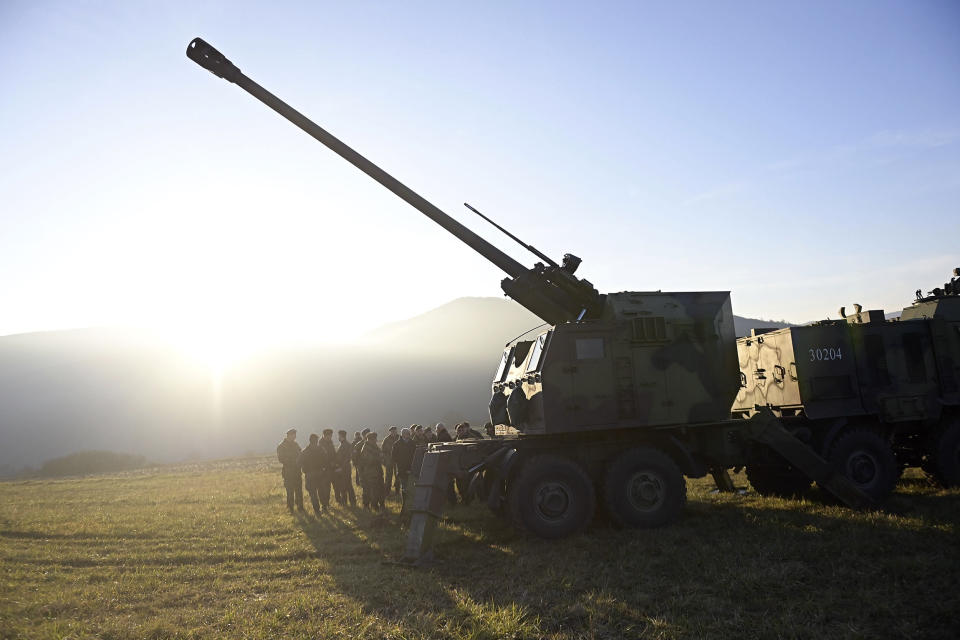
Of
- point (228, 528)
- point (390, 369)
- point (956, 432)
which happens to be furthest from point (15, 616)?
point (390, 369)

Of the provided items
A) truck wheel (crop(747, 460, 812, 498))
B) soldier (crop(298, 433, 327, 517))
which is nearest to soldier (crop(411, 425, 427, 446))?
soldier (crop(298, 433, 327, 517))

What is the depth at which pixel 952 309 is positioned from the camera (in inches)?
434

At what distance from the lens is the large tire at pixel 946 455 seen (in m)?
10.1

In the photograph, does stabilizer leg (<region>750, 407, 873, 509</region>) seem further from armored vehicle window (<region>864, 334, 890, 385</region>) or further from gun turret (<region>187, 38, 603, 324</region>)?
gun turret (<region>187, 38, 603, 324</region>)

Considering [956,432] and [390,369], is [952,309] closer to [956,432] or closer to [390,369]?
[956,432]

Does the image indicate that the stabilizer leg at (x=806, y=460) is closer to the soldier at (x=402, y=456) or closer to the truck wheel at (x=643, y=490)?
the truck wheel at (x=643, y=490)

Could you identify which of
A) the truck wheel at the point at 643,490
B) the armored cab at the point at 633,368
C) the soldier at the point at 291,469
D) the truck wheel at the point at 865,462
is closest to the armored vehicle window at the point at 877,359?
the truck wheel at the point at 865,462

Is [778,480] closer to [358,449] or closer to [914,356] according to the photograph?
[914,356]

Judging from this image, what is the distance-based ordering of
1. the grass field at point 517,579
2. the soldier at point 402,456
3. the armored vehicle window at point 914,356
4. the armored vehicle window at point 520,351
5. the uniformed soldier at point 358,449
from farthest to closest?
the uniformed soldier at point 358,449
the soldier at point 402,456
the armored vehicle window at point 914,356
the armored vehicle window at point 520,351
the grass field at point 517,579

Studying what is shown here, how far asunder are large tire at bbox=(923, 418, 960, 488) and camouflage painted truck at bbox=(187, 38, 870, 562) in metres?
2.19

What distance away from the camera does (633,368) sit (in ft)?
28.4

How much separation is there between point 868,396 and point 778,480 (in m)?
1.96

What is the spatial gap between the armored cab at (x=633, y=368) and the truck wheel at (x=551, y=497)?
1.65 ft

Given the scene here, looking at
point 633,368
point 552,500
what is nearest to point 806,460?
point 633,368
